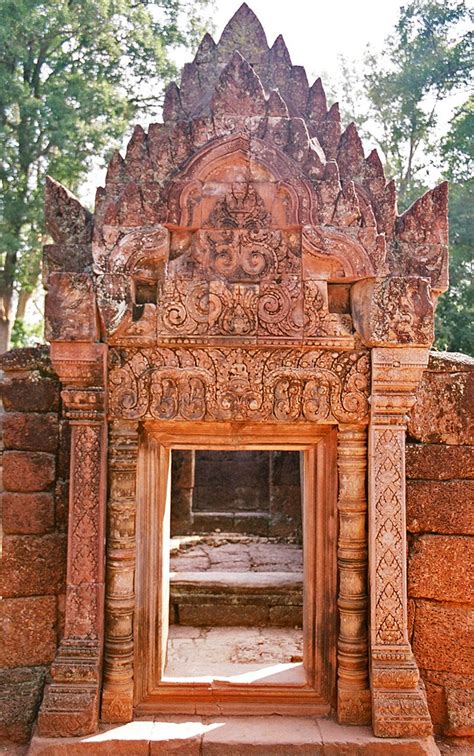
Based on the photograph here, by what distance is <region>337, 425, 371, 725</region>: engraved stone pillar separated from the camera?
4184 millimetres

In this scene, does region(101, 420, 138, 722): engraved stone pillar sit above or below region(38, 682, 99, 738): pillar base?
above

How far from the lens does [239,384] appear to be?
423cm

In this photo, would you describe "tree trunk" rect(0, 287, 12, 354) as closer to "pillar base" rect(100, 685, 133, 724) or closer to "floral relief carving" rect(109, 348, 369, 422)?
"floral relief carving" rect(109, 348, 369, 422)

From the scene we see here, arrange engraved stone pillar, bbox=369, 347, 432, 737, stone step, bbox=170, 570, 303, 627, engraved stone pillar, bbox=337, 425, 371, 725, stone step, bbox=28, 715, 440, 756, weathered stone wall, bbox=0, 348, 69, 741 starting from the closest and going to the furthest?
stone step, bbox=28, 715, 440, 756 < engraved stone pillar, bbox=369, 347, 432, 737 < engraved stone pillar, bbox=337, 425, 371, 725 < weathered stone wall, bbox=0, 348, 69, 741 < stone step, bbox=170, 570, 303, 627

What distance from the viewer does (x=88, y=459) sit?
4176 millimetres

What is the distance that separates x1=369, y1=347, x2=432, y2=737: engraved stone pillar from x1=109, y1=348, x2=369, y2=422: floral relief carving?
0.48 ft

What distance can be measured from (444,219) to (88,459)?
106 inches

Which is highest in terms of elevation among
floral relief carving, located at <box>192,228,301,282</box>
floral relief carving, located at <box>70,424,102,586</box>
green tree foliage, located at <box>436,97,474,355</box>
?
green tree foliage, located at <box>436,97,474,355</box>

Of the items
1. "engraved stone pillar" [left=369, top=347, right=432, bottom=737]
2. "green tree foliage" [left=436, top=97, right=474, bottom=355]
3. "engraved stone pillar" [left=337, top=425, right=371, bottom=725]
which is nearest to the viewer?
"engraved stone pillar" [left=369, top=347, right=432, bottom=737]

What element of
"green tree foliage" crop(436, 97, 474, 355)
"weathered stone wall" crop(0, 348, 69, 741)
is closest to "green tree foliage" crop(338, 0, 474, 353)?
"green tree foliage" crop(436, 97, 474, 355)

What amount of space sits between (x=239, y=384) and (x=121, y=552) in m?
1.29

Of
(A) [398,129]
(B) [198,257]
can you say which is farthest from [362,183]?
(A) [398,129]

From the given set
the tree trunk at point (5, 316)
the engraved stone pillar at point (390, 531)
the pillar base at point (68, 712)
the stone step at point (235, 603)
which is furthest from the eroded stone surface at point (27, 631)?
the tree trunk at point (5, 316)

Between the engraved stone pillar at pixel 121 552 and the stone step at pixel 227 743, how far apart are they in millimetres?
248
